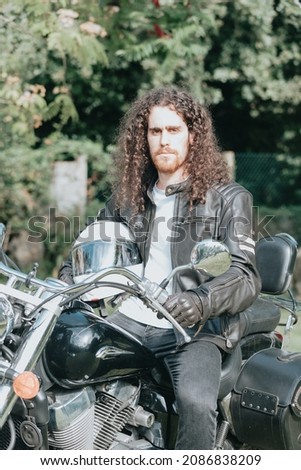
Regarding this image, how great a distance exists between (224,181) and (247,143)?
12.0 m

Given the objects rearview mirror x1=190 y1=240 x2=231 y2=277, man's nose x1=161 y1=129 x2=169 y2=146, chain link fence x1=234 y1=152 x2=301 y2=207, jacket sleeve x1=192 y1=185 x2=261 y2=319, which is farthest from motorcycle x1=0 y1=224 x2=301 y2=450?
chain link fence x1=234 y1=152 x2=301 y2=207

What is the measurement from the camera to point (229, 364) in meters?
3.52

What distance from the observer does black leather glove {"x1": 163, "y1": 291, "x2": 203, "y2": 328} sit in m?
2.93

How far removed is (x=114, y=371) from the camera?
124 inches

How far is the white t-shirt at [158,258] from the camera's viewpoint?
3570 mm

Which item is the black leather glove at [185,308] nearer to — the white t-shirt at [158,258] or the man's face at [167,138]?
the white t-shirt at [158,258]

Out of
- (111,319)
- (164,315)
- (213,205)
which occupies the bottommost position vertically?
(111,319)

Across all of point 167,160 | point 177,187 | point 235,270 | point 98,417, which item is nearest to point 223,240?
point 235,270

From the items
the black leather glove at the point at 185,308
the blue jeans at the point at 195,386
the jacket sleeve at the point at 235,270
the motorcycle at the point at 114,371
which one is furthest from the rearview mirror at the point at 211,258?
the blue jeans at the point at 195,386

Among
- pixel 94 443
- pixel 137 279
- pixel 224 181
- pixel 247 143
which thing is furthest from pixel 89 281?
pixel 247 143

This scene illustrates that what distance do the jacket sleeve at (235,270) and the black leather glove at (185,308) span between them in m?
0.04

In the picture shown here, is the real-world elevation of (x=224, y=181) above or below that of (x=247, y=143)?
above

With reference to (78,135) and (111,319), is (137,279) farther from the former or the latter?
(78,135)

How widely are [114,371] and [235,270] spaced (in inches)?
24.5
